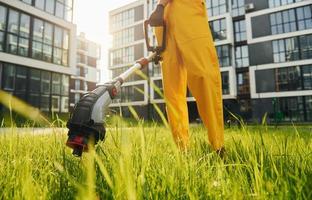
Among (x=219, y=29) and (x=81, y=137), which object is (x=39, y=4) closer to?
(x=219, y=29)

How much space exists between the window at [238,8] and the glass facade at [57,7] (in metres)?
20.0

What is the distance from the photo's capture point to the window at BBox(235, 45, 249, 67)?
32.7 meters

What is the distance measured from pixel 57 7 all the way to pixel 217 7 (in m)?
20.2

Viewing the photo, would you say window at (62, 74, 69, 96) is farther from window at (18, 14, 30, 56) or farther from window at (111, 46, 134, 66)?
window at (111, 46, 134, 66)

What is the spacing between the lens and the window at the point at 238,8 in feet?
109

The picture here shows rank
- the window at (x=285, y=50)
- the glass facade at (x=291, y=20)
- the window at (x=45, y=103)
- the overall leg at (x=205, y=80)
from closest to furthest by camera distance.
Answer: the overall leg at (x=205, y=80) < the window at (x=45, y=103) < the glass facade at (x=291, y=20) < the window at (x=285, y=50)

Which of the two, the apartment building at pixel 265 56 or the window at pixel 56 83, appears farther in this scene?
the apartment building at pixel 265 56

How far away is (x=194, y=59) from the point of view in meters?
2.20

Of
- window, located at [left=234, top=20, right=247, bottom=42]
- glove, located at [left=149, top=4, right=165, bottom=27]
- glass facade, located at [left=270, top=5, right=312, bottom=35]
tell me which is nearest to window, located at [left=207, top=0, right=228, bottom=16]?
window, located at [left=234, top=20, right=247, bottom=42]

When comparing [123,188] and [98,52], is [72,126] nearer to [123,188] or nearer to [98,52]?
[123,188]

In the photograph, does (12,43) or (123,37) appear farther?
(123,37)

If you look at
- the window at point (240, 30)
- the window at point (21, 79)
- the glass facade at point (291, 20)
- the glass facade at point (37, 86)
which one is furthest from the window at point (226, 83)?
the window at point (21, 79)

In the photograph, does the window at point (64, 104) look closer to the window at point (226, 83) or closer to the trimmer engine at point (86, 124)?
the window at point (226, 83)

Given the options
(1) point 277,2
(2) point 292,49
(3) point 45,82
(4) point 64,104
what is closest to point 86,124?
(3) point 45,82
